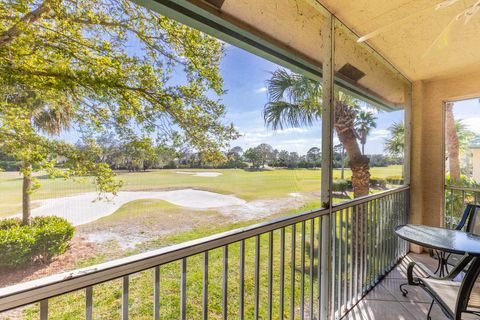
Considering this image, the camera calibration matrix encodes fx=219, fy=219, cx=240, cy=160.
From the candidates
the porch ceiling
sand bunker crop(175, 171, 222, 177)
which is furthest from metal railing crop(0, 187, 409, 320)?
the porch ceiling

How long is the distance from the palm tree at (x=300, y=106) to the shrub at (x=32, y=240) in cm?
137

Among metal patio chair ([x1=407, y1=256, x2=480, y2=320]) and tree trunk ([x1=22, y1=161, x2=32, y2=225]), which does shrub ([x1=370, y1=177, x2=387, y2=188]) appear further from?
tree trunk ([x1=22, y1=161, x2=32, y2=225])

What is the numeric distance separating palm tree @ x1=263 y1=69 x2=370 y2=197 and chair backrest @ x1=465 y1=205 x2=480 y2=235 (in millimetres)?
1008

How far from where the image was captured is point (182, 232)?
3.87 ft

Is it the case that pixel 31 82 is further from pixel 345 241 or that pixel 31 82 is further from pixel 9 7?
pixel 345 241

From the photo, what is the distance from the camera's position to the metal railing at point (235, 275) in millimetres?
809

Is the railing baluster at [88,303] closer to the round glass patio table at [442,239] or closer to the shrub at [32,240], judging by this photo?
the shrub at [32,240]

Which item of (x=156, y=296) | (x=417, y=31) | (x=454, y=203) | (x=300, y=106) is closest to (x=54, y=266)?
(x=156, y=296)

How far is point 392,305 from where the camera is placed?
214 cm

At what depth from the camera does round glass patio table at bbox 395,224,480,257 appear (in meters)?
1.76

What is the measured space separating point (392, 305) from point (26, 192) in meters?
2.94

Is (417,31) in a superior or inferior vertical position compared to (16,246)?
superior

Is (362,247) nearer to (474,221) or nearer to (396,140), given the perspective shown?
(474,221)

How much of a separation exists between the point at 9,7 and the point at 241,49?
118 cm
